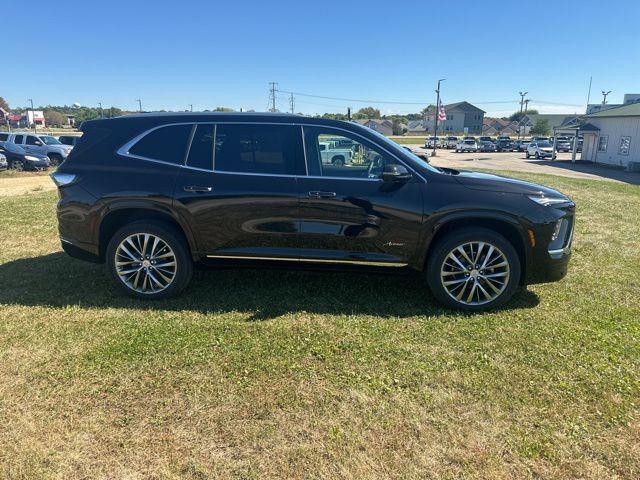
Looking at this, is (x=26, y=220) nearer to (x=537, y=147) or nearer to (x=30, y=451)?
(x=30, y=451)

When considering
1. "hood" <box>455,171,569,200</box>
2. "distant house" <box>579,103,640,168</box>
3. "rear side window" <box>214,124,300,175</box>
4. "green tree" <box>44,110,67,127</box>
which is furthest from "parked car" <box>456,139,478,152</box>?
"green tree" <box>44,110,67,127</box>

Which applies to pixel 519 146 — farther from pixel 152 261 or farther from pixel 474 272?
pixel 152 261

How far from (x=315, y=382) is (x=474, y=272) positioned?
76.6 inches

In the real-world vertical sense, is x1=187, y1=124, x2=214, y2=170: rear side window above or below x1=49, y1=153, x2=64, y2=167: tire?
above

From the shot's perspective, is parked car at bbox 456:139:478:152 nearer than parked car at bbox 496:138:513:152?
Yes

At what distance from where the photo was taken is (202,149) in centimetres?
420

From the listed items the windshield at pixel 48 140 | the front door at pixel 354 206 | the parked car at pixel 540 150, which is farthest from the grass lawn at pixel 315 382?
the parked car at pixel 540 150

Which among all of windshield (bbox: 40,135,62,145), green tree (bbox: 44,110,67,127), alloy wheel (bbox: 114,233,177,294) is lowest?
alloy wheel (bbox: 114,233,177,294)

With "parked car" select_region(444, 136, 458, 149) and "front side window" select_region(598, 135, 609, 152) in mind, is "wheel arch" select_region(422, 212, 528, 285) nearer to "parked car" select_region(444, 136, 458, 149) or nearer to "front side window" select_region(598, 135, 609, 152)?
"front side window" select_region(598, 135, 609, 152)

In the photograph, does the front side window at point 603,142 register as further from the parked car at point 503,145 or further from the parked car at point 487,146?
the parked car at point 503,145

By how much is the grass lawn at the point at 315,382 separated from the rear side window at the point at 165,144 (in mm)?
1421

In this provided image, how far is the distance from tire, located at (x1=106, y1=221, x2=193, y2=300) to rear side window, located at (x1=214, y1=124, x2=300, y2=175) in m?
0.86

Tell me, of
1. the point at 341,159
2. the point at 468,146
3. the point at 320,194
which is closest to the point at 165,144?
the point at 320,194

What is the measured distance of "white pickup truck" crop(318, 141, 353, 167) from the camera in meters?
4.17
